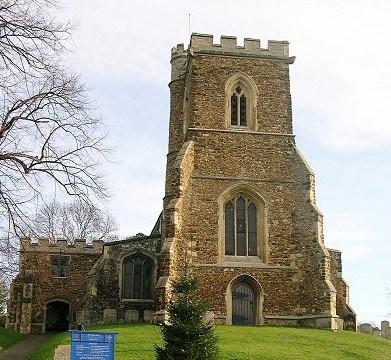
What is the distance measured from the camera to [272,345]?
1856 cm

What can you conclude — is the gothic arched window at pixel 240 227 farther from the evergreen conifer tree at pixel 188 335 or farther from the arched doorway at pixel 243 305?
the evergreen conifer tree at pixel 188 335

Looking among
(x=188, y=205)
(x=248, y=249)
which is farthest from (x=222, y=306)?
(x=188, y=205)

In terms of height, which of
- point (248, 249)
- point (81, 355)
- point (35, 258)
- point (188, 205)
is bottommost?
point (81, 355)

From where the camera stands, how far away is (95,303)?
2856 centimetres

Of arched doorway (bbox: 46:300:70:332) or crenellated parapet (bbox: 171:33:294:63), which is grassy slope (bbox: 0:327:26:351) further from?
crenellated parapet (bbox: 171:33:294:63)

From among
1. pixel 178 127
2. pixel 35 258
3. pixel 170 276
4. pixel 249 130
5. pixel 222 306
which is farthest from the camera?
pixel 178 127

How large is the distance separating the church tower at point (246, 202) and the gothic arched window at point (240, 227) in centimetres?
4

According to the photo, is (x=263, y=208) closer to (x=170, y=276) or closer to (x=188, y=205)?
(x=188, y=205)

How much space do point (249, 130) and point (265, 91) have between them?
1928mm

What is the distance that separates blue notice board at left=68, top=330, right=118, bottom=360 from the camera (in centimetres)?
1223

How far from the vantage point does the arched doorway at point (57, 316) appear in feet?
117

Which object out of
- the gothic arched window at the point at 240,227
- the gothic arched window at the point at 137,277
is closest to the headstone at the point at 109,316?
the gothic arched window at the point at 137,277

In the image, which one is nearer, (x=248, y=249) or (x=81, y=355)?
(x=81, y=355)

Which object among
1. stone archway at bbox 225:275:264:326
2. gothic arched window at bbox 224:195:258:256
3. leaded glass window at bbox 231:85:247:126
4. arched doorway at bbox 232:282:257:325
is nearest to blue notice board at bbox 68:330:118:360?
stone archway at bbox 225:275:264:326
